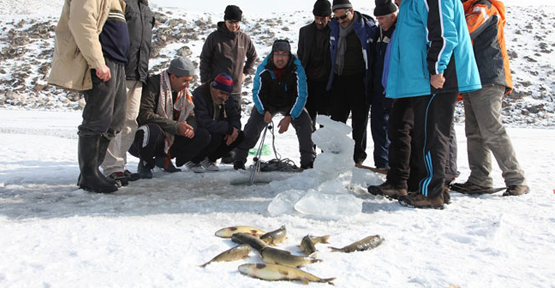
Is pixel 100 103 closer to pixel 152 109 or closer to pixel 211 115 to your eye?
pixel 152 109

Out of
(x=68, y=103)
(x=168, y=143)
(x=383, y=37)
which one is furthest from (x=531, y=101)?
(x=68, y=103)

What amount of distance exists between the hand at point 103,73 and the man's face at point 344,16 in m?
2.52

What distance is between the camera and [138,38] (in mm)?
4023

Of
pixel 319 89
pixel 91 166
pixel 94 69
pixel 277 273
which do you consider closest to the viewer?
pixel 277 273

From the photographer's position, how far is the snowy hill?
15711mm

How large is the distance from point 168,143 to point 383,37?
257 centimetres

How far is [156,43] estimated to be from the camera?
69.9 ft

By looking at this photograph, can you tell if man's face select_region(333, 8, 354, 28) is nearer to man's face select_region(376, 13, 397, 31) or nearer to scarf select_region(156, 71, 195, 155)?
man's face select_region(376, 13, 397, 31)

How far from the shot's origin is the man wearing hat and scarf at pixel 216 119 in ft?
15.9

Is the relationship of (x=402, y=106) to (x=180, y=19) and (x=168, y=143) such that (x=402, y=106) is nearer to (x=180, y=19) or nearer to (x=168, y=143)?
(x=168, y=143)

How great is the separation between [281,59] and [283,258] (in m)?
3.18

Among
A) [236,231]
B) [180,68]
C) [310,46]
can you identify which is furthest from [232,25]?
[236,231]

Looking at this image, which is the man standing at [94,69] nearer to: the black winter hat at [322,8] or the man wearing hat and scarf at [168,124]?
the man wearing hat and scarf at [168,124]

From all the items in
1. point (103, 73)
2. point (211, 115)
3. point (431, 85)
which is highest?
point (431, 85)
